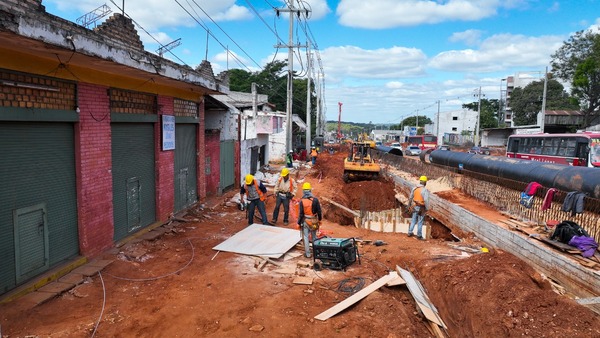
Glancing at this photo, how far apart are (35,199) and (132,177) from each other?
3.02m

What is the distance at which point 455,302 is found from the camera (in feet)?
25.7

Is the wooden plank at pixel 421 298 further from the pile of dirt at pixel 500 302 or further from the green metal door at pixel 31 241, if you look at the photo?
the green metal door at pixel 31 241

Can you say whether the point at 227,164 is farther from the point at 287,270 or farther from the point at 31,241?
the point at 31,241

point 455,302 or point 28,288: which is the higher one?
point 28,288

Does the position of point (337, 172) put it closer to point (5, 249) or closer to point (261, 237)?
point (261, 237)

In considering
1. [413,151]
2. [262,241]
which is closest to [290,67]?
[262,241]

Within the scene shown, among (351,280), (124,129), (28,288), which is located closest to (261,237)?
(351,280)

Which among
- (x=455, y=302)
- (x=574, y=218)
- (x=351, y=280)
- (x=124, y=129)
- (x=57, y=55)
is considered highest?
(x=57, y=55)

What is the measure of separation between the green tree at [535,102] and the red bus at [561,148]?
37739 millimetres

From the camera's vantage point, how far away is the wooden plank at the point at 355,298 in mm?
6023

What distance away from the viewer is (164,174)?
437 inches

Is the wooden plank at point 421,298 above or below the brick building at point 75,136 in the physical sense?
below

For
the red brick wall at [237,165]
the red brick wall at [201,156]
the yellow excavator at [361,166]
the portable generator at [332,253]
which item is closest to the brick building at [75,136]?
the red brick wall at [201,156]

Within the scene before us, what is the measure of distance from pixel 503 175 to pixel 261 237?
11990mm
